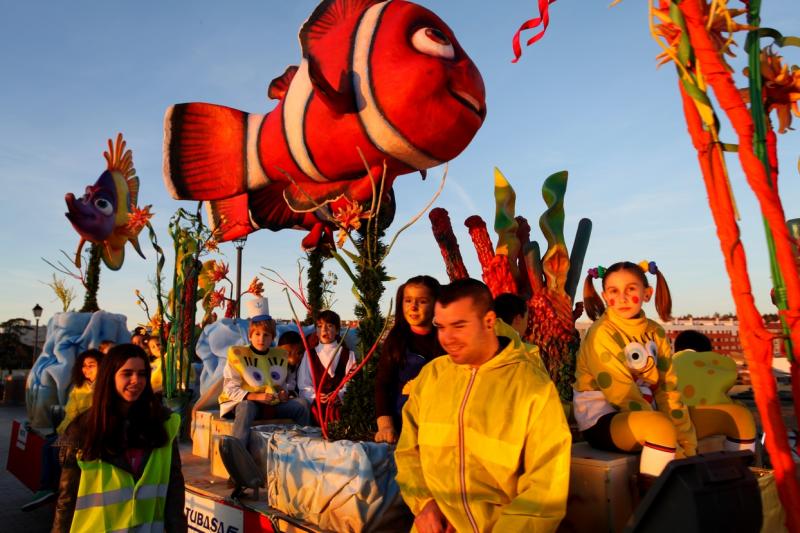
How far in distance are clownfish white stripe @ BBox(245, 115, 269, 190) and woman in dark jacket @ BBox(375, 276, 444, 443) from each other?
5.90 metres

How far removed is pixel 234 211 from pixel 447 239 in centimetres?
333

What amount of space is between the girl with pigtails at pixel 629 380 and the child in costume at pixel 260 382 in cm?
235

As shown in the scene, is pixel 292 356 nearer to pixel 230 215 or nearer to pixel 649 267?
pixel 649 267

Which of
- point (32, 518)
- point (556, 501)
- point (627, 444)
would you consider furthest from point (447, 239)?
point (556, 501)

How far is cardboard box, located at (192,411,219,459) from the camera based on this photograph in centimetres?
471

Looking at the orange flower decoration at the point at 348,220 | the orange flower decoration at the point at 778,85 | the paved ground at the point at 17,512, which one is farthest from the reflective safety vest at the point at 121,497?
the paved ground at the point at 17,512

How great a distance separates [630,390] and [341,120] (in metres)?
5.23

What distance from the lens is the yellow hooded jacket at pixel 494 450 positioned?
159cm

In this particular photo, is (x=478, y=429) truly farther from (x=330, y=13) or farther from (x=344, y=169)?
(x=330, y=13)

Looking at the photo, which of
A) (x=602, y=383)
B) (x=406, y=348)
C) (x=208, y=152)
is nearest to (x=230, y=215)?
(x=208, y=152)

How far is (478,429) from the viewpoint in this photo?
174 centimetres

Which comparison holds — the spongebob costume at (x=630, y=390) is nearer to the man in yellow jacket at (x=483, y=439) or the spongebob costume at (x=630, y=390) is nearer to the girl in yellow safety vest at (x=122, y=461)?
the man in yellow jacket at (x=483, y=439)

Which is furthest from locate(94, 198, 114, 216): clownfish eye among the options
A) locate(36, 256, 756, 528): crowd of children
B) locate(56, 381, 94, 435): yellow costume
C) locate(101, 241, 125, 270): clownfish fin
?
locate(36, 256, 756, 528): crowd of children

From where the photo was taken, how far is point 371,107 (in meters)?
6.59
